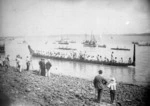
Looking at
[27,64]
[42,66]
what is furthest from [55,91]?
[27,64]

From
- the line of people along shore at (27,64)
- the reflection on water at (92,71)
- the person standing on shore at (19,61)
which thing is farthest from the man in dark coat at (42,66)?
the person standing on shore at (19,61)

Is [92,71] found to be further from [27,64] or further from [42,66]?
[27,64]

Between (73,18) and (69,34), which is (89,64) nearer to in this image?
(69,34)

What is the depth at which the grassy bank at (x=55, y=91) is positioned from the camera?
10.8 feet

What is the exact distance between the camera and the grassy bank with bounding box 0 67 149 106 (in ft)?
10.8

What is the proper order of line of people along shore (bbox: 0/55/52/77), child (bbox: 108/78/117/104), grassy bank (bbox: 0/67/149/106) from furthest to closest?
line of people along shore (bbox: 0/55/52/77) → grassy bank (bbox: 0/67/149/106) → child (bbox: 108/78/117/104)


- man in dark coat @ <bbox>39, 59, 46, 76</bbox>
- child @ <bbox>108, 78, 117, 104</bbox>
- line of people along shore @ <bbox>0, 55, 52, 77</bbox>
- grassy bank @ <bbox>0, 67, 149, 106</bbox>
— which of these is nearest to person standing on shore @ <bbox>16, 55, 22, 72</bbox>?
line of people along shore @ <bbox>0, 55, 52, 77</bbox>

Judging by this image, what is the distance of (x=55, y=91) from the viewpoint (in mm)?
3535

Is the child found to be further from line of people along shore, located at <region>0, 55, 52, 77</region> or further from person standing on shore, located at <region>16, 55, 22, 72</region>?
person standing on shore, located at <region>16, 55, 22, 72</region>

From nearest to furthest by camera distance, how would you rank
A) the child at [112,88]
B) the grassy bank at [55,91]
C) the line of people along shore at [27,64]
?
the child at [112,88], the grassy bank at [55,91], the line of people along shore at [27,64]

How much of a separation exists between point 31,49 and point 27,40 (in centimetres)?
29

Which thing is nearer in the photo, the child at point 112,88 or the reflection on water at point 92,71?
the child at point 112,88

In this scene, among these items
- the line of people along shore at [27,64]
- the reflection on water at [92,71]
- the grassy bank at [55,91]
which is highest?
the line of people along shore at [27,64]

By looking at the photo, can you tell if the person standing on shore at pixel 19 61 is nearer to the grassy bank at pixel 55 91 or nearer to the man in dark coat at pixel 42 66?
the grassy bank at pixel 55 91
